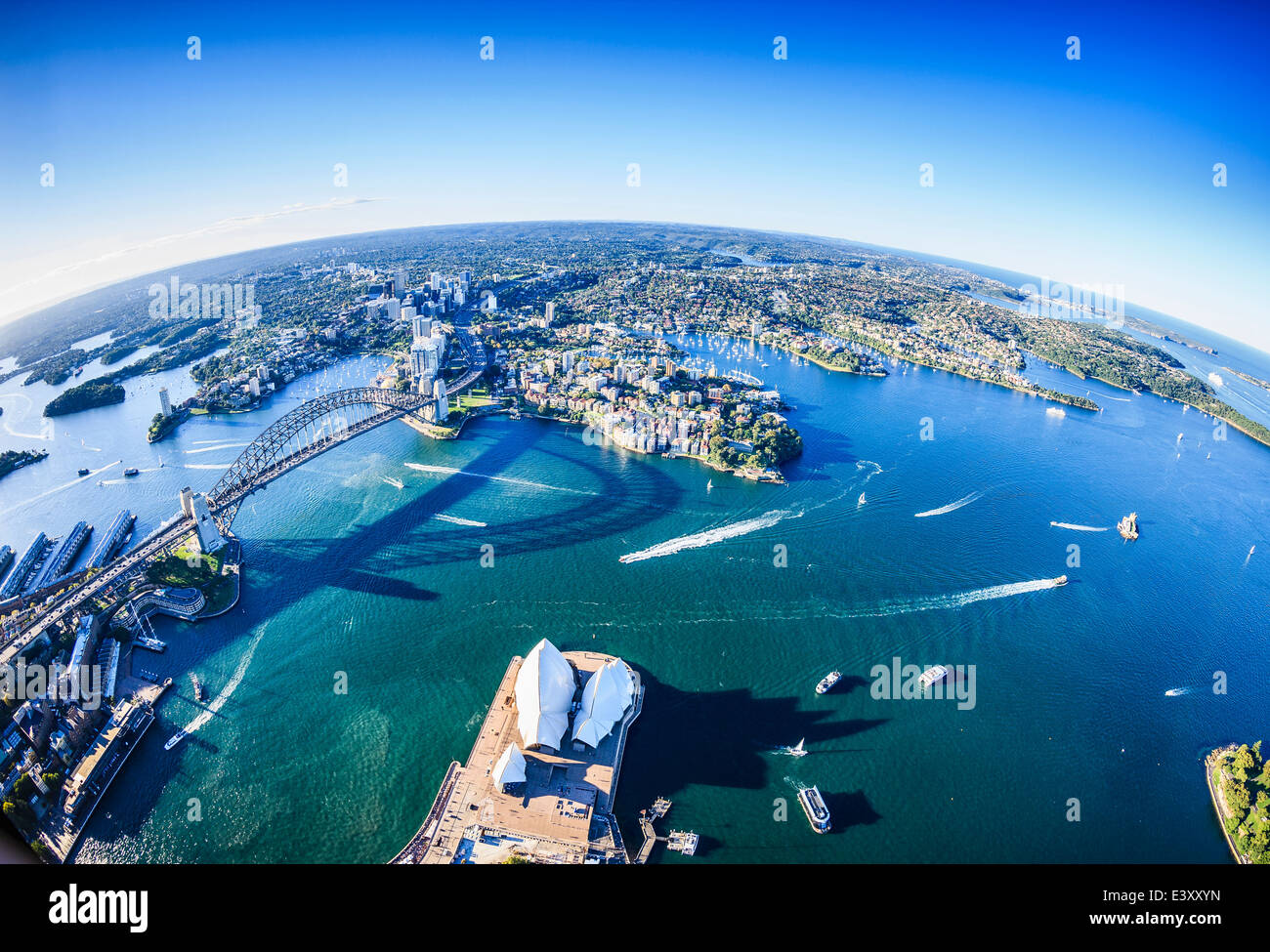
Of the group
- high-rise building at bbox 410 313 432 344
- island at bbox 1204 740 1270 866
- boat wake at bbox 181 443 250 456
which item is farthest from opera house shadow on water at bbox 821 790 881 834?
high-rise building at bbox 410 313 432 344

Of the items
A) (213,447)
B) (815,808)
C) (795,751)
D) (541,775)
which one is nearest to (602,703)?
(541,775)

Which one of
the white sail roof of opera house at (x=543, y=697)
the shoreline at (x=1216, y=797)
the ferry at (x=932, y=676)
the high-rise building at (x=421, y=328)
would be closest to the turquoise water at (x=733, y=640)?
the shoreline at (x=1216, y=797)

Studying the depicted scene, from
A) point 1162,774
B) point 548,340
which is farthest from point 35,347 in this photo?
point 1162,774

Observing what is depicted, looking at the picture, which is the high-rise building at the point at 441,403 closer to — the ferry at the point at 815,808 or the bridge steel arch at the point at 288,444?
the bridge steel arch at the point at 288,444

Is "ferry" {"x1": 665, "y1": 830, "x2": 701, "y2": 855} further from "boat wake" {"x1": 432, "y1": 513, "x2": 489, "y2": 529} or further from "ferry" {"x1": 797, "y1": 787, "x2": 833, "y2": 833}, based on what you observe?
"boat wake" {"x1": 432, "y1": 513, "x2": 489, "y2": 529}

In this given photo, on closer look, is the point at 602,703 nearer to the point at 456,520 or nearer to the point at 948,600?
the point at 456,520
